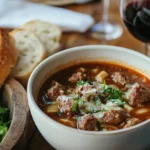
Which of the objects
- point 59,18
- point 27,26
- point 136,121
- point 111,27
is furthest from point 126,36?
point 136,121

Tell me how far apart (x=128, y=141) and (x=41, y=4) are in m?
1.46

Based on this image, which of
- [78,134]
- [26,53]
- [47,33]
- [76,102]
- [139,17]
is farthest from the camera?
[47,33]

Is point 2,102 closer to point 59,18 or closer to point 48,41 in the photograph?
point 48,41

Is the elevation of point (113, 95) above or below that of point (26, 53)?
above

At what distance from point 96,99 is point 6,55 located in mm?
571

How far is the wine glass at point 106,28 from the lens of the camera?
236 cm

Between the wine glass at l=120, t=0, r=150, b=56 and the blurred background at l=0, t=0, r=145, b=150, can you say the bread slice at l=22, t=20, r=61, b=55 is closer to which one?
the blurred background at l=0, t=0, r=145, b=150

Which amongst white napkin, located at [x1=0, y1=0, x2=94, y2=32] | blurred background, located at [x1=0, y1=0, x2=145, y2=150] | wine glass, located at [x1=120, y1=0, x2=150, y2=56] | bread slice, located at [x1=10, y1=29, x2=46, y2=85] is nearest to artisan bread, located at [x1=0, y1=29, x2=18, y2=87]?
bread slice, located at [x1=10, y1=29, x2=46, y2=85]

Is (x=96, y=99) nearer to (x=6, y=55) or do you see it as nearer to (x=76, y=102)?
(x=76, y=102)

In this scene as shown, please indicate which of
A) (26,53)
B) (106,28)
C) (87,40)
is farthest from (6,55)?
(106,28)

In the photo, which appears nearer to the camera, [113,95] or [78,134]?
[78,134]

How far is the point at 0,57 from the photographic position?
182 cm

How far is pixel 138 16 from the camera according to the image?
1.95 metres

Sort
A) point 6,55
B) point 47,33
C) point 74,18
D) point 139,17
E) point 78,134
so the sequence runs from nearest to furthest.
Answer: point 78,134 < point 6,55 < point 139,17 < point 47,33 < point 74,18
